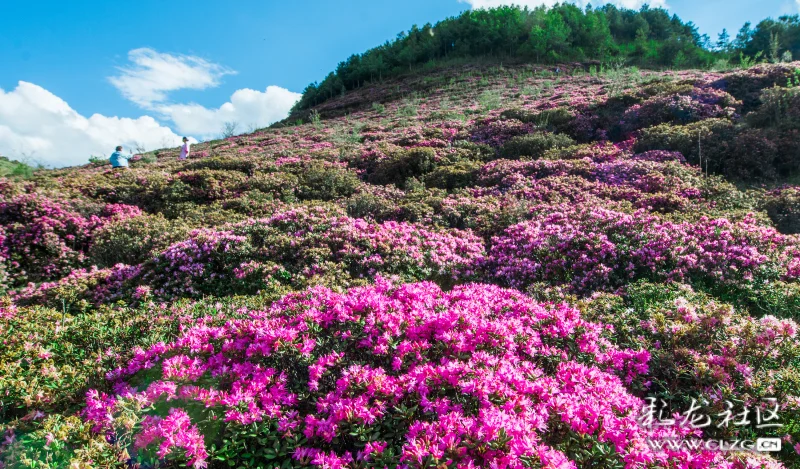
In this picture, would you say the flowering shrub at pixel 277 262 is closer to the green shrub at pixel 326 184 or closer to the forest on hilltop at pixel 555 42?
the green shrub at pixel 326 184

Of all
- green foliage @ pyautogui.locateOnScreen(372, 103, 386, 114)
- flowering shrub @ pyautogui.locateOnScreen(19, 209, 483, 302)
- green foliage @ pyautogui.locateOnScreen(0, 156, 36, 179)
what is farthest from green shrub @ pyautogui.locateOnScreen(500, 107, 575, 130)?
green foliage @ pyautogui.locateOnScreen(0, 156, 36, 179)

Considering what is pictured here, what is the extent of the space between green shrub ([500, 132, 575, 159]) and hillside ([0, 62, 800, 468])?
938 millimetres

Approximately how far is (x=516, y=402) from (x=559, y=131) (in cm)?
1541

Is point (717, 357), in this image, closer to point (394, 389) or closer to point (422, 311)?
point (422, 311)

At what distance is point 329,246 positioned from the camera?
719cm

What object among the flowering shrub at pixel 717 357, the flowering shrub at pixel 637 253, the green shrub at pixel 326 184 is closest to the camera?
the flowering shrub at pixel 717 357

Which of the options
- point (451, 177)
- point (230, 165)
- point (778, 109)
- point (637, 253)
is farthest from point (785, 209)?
point (230, 165)

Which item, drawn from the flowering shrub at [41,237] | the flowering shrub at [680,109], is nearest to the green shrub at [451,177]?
the flowering shrub at [680,109]

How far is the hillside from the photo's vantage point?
2.53 meters

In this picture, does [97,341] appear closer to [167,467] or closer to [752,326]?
[167,467]

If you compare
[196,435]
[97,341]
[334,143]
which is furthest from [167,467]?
[334,143]

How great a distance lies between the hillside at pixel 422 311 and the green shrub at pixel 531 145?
3.08 feet

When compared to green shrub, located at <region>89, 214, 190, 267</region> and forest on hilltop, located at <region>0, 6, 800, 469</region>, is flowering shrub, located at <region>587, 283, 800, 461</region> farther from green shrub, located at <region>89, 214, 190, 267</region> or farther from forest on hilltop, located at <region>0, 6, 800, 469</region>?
green shrub, located at <region>89, 214, 190, 267</region>

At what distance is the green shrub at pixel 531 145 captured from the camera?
13.9m
